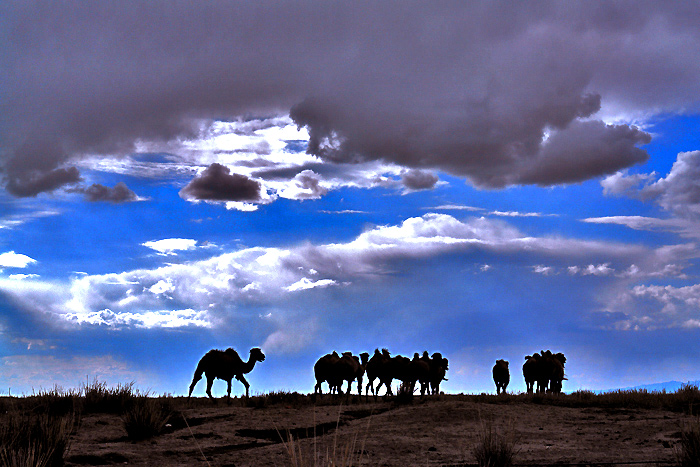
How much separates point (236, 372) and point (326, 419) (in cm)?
824

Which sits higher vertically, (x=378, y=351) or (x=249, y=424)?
(x=378, y=351)

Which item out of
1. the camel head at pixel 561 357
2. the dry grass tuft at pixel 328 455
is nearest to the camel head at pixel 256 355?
the dry grass tuft at pixel 328 455

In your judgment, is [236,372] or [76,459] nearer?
[76,459]

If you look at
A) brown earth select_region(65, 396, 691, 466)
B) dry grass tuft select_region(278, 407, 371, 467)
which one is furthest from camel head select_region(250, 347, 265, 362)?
dry grass tuft select_region(278, 407, 371, 467)

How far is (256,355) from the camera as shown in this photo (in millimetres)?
22938

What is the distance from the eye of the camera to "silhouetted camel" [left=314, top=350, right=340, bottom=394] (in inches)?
945

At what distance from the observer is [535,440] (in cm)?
1254

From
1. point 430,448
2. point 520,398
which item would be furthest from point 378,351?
point 430,448

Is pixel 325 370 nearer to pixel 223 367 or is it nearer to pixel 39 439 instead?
pixel 223 367

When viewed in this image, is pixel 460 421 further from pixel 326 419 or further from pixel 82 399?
pixel 82 399

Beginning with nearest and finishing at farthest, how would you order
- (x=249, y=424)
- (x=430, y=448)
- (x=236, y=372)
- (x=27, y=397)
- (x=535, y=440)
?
(x=430, y=448) → (x=535, y=440) → (x=249, y=424) → (x=27, y=397) → (x=236, y=372)

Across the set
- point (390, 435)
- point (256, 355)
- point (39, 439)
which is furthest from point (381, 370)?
point (39, 439)

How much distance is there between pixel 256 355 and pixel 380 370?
7.16m

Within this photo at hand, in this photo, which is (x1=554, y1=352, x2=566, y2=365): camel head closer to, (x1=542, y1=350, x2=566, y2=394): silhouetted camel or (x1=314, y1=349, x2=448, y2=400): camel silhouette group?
(x1=542, y1=350, x2=566, y2=394): silhouetted camel
